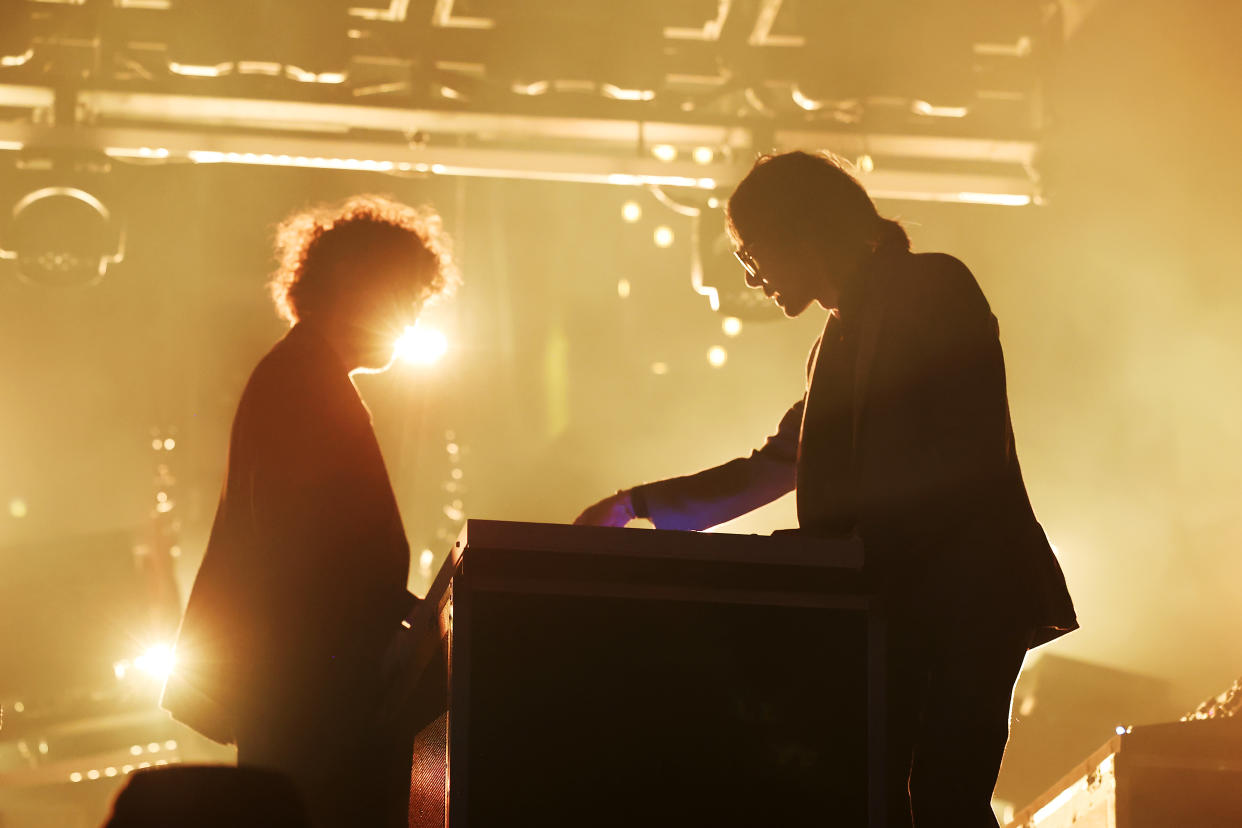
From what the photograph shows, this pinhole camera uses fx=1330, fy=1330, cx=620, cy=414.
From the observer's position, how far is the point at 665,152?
21.7 ft

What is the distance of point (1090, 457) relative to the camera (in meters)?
7.91

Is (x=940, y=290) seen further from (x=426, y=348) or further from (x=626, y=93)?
(x=426, y=348)

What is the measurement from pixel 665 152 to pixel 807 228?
4.23 metres

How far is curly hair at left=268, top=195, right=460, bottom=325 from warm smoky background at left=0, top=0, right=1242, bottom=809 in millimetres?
3653

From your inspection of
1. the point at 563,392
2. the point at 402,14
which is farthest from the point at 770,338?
the point at 402,14

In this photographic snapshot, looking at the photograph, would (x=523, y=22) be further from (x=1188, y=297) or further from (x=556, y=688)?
(x=556, y=688)

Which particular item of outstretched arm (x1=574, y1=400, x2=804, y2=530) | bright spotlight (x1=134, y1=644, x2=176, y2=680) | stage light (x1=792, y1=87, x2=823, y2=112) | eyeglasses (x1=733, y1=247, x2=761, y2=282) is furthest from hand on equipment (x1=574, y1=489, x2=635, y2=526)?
bright spotlight (x1=134, y1=644, x2=176, y2=680)

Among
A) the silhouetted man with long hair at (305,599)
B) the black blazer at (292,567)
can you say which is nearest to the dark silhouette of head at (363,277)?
the silhouetted man with long hair at (305,599)

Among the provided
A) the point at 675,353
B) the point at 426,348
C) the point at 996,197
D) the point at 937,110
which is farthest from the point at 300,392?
the point at 675,353

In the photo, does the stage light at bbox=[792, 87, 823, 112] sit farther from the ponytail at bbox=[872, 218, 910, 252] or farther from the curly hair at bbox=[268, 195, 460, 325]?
the ponytail at bbox=[872, 218, 910, 252]

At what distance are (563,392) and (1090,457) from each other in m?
4.69

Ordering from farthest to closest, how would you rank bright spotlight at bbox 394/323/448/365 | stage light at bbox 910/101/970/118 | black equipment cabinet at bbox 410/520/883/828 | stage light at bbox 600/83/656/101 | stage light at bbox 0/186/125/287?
1. bright spotlight at bbox 394/323/448/365
2. stage light at bbox 0/186/125/287
3. stage light at bbox 910/101/970/118
4. stage light at bbox 600/83/656/101
5. black equipment cabinet at bbox 410/520/883/828

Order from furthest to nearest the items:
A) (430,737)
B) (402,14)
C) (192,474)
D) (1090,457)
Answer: (192,474) < (1090,457) < (402,14) < (430,737)

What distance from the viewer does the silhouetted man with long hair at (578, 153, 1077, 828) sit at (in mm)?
1991
